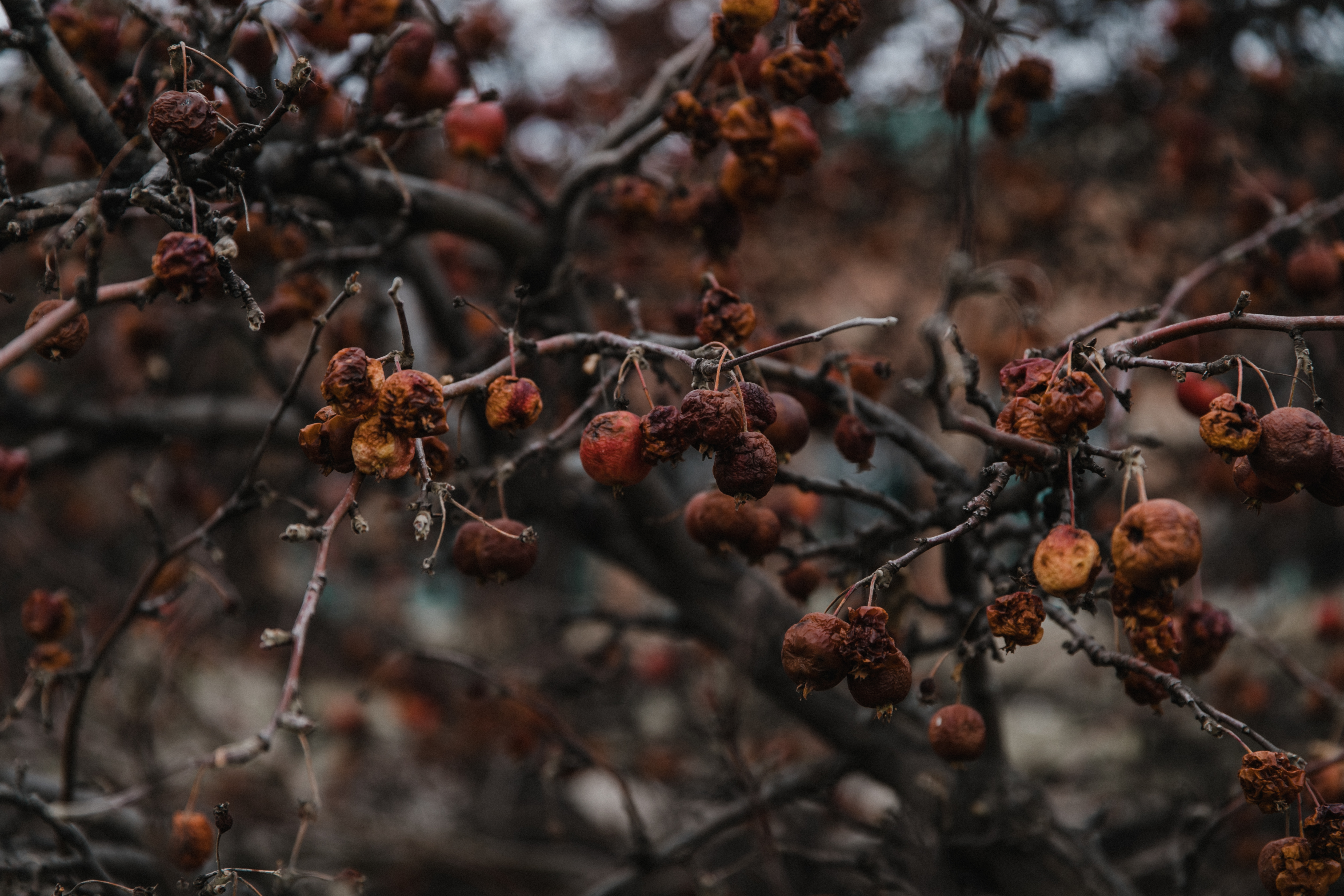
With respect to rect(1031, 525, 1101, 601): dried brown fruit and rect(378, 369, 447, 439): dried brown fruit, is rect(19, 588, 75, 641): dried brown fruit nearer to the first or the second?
rect(378, 369, 447, 439): dried brown fruit

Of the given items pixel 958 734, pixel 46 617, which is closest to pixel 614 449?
pixel 958 734

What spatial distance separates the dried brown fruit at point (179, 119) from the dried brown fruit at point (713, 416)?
0.82m

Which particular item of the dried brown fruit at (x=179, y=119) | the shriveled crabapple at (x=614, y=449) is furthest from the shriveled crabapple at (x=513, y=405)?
the dried brown fruit at (x=179, y=119)

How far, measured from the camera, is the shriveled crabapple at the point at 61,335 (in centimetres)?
140

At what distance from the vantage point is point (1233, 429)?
1.22 meters

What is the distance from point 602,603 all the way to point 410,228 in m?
1.61

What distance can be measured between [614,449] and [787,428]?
0.37 meters

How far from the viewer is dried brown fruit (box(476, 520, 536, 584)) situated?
1.55 m

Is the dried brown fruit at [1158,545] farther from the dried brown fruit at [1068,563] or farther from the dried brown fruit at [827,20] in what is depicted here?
the dried brown fruit at [827,20]

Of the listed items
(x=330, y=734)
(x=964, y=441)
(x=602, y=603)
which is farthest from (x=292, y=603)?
(x=964, y=441)

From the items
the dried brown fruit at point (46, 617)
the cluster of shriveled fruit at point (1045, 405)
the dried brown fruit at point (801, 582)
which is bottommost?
the dried brown fruit at point (46, 617)

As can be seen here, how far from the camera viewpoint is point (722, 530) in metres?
1.63

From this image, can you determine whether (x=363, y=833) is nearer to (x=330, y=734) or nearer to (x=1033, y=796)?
(x=330, y=734)

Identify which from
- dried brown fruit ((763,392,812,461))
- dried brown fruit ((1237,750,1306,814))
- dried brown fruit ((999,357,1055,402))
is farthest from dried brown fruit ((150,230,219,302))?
dried brown fruit ((1237,750,1306,814))
